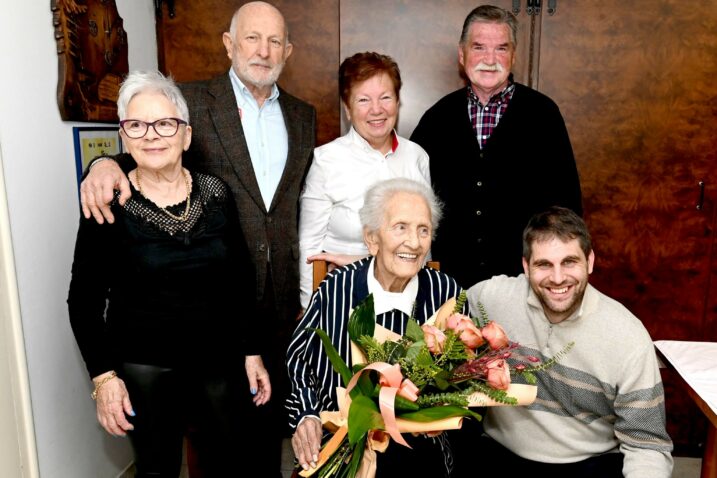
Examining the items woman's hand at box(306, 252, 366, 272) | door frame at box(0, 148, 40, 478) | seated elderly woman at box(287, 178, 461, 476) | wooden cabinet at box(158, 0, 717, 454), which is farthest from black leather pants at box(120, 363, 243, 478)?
wooden cabinet at box(158, 0, 717, 454)

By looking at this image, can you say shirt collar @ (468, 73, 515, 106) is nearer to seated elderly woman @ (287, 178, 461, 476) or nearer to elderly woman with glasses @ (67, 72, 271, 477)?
seated elderly woman @ (287, 178, 461, 476)

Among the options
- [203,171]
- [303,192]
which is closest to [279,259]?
[303,192]

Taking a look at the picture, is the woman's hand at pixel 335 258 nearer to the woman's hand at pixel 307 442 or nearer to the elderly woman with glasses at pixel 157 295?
the elderly woman with glasses at pixel 157 295

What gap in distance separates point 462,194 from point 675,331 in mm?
1414

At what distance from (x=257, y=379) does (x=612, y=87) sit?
207 centimetres

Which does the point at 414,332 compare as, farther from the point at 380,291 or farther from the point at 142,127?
the point at 142,127

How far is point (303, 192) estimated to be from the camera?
227cm

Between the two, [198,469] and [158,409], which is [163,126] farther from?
[198,469]

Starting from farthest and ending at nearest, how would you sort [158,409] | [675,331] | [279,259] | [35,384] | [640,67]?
[675,331] < [640,67] < [279,259] < [35,384] < [158,409]

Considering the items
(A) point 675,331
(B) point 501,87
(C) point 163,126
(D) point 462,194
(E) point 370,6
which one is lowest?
(A) point 675,331

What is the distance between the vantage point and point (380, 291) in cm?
173

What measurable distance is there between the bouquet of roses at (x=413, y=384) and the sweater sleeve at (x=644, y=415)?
1.36 feet

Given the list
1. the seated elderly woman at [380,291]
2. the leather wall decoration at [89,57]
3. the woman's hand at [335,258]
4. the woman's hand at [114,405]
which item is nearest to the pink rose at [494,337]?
the seated elderly woman at [380,291]

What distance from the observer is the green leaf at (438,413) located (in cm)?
127
